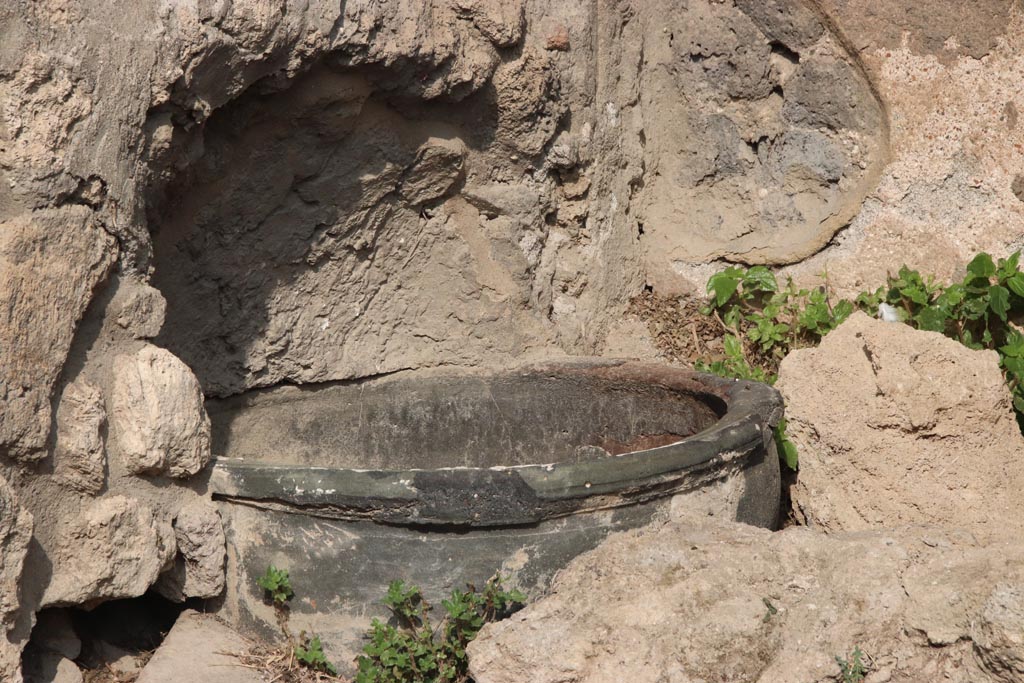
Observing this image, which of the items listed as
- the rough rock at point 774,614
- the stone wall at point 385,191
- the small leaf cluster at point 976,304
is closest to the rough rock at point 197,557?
the stone wall at point 385,191

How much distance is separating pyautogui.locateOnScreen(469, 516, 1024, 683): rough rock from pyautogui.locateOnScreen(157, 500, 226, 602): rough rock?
0.68 meters

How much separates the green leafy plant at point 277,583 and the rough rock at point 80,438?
444 millimetres

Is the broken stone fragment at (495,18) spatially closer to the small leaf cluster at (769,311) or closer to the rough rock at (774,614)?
the small leaf cluster at (769,311)

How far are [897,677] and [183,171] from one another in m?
2.03

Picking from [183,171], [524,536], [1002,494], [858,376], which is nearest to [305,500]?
[524,536]

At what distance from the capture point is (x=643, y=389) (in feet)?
11.6

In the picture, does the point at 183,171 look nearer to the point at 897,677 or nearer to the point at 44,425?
the point at 44,425

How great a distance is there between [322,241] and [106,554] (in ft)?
4.18

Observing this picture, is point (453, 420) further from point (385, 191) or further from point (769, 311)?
point (769, 311)

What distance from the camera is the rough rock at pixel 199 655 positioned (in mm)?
2658

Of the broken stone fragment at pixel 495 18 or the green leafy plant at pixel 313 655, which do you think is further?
the broken stone fragment at pixel 495 18

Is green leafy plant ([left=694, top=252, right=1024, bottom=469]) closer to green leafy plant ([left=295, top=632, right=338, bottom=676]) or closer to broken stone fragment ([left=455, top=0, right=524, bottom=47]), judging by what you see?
broken stone fragment ([left=455, top=0, right=524, bottom=47])

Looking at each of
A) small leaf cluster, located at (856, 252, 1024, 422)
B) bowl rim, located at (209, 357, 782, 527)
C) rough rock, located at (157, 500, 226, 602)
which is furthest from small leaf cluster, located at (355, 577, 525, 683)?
small leaf cluster, located at (856, 252, 1024, 422)

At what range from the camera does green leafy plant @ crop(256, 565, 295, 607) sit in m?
2.71
